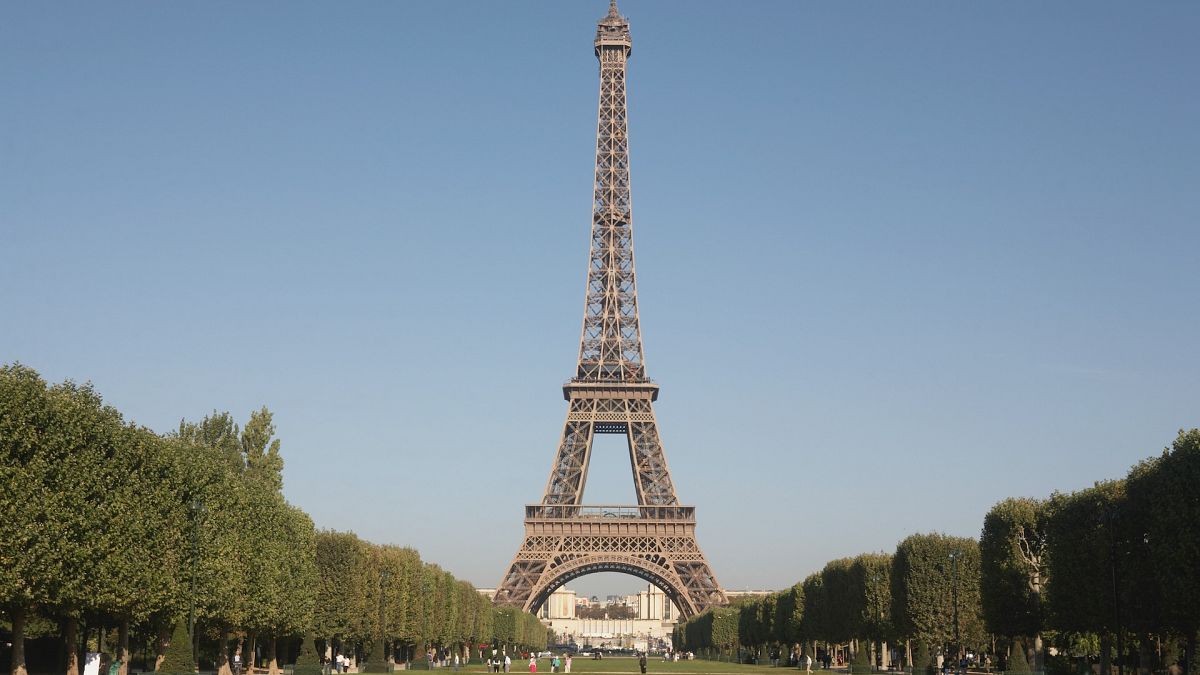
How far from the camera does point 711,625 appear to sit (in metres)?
130

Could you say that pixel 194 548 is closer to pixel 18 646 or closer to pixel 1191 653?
pixel 18 646

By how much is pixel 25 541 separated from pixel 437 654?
264 ft

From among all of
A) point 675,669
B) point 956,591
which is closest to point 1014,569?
point 956,591

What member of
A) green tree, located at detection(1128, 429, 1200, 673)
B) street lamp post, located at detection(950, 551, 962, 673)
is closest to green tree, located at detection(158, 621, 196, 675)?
green tree, located at detection(1128, 429, 1200, 673)

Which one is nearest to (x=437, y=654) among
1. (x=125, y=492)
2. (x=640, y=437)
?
(x=640, y=437)

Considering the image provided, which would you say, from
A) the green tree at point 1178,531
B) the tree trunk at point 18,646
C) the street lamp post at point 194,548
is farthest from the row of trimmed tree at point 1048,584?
the tree trunk at point 18,646

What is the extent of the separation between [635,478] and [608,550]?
745cm

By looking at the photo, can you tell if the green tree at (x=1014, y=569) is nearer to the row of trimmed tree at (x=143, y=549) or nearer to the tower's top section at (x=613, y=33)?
the row of trimmed tree at (x=143, y=549)

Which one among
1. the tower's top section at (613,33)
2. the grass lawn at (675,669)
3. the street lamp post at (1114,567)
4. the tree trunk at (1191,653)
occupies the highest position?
the tower's top section at (613,33)

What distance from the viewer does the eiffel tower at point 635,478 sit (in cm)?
12212

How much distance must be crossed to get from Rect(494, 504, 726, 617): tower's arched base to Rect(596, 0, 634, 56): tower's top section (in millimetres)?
47772

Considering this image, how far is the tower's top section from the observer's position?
132 meters

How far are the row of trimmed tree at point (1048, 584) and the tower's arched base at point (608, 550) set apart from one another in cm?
1742

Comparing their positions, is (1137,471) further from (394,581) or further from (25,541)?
(394,581)
